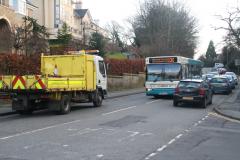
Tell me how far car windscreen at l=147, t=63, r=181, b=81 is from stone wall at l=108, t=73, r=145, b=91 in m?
11.5

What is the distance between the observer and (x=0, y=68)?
25016mm

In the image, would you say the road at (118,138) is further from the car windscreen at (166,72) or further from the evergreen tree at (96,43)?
the evergreen tree at (96,43)

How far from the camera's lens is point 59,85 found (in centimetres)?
1870

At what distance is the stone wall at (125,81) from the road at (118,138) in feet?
80.2

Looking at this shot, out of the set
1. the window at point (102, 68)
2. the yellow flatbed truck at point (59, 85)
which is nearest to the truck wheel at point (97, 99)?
the yellow flatbed truck at point (59, 85)

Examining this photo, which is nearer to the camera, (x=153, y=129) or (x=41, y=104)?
(x=153, y=129)

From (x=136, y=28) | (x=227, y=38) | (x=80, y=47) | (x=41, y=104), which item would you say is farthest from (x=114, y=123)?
(x=136, y=28)

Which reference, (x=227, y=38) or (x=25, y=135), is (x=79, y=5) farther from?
(x=25, y=135)

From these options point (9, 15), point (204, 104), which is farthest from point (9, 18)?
point (204, 104)

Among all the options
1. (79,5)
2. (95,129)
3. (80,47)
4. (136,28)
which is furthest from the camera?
(79,5)

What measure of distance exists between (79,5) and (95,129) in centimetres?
8837

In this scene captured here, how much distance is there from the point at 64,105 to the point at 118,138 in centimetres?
763

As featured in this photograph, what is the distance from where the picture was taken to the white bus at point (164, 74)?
29859mm

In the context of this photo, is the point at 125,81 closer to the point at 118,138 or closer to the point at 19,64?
the point at 19,64
